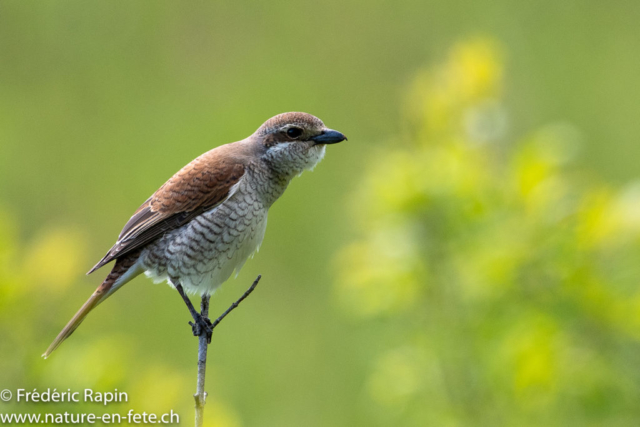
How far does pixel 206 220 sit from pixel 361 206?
80 centimetres

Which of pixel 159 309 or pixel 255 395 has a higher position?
pixel 159 309

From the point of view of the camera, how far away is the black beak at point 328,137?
8.32 ft

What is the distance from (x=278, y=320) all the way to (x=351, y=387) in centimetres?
79

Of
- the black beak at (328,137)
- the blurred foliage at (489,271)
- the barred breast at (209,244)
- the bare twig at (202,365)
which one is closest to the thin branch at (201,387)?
the bare twig at (202,365)

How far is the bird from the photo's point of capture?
8.37ft

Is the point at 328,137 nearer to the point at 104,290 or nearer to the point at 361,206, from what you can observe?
the point at 361,206

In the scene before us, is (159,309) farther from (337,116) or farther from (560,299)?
(560,299)

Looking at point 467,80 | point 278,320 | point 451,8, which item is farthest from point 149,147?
point 467,80

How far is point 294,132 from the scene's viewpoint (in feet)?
8.59

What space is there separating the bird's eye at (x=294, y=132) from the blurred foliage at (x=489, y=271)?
43 centimetres

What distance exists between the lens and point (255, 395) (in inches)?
184

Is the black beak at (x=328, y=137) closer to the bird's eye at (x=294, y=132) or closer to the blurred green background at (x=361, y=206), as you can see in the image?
the bird's eye at (x=294, y=132)

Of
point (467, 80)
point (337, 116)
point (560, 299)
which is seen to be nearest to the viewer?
point (560, 299)

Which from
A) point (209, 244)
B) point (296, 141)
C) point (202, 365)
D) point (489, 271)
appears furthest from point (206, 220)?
point (489, 271)
